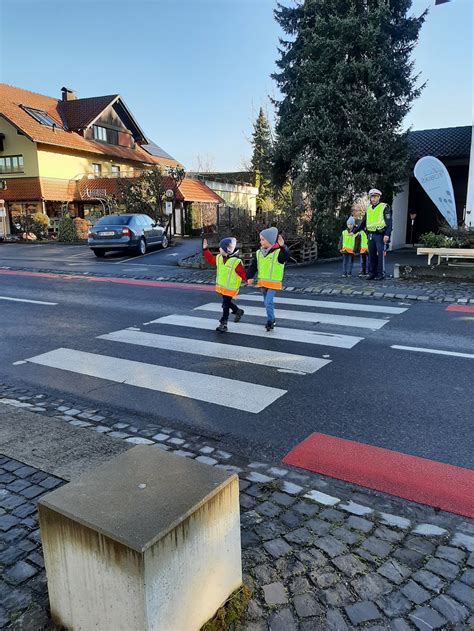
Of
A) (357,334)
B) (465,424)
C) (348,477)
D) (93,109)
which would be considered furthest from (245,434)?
(93,109)

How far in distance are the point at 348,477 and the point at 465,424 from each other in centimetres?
152

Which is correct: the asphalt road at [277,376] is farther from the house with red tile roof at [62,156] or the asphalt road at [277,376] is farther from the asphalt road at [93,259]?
the house with red tile roof at [62,156]

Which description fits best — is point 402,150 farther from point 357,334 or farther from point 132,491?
point 132,491

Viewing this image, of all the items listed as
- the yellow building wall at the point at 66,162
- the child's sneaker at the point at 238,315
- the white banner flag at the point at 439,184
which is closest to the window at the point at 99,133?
the yellow building wall at the point at 66,162

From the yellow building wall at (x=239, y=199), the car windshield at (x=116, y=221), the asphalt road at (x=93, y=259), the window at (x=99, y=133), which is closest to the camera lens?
the asphalt road at (x=93, y=259)

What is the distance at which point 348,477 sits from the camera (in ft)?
12.1

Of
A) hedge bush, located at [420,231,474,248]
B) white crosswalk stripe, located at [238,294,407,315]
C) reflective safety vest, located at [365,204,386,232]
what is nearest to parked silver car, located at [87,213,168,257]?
white crosswalk stripe, located at [238,294,407,315]

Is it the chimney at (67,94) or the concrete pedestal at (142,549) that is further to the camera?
the chimney at (67,94)

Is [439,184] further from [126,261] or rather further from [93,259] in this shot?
[93,259]

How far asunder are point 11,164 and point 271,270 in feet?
113

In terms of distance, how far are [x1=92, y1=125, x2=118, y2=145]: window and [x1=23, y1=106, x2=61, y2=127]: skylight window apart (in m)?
3.24

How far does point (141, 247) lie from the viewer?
20.9 m

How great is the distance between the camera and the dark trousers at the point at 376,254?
12.5 meters

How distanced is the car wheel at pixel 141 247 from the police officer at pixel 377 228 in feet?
35.3
